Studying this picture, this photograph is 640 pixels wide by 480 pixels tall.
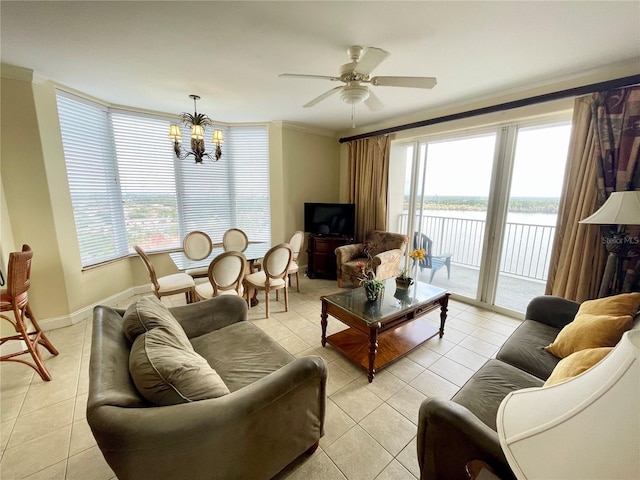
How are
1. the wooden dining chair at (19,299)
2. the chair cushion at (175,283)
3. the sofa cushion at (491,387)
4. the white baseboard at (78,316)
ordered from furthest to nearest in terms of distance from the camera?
the chair cushion at (175,283), the white baseboard at (78,316), the wooden dining chair at (19,299), the sofa cushion at (491,387)

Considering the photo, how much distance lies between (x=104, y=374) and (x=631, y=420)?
1.53 m

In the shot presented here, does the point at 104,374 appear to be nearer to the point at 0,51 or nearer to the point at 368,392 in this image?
the point at 368,392

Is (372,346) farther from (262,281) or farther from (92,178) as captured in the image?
(92,178)

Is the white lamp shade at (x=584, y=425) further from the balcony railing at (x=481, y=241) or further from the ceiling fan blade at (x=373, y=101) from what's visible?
the balcony railing at (x=481, y=241)

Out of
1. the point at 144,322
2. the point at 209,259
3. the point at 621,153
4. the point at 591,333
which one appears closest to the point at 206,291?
the point at 209,259

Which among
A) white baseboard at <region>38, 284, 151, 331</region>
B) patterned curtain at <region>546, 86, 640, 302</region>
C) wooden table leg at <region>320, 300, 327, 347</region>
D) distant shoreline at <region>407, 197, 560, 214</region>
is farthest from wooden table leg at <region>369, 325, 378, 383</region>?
white baseboard at <region>38, 284, 151, 331</region>

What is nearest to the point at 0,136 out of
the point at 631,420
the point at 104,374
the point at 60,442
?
the point at 60,442

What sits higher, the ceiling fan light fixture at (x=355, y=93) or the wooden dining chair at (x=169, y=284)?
the ceiling fan light fixture at (x=355, y=93)

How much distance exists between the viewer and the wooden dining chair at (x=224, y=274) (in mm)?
2535

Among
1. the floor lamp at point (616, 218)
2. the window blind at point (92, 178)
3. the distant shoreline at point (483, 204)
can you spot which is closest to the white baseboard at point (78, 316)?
the window blind at point (92, 178)

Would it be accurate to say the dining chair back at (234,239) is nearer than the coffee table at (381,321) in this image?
No

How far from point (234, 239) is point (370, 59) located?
305cm

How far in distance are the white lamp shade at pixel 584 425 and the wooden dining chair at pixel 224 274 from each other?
2.37 m

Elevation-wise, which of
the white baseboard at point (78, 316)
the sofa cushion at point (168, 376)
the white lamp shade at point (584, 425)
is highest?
the white lamp shade at point (584, 425)
